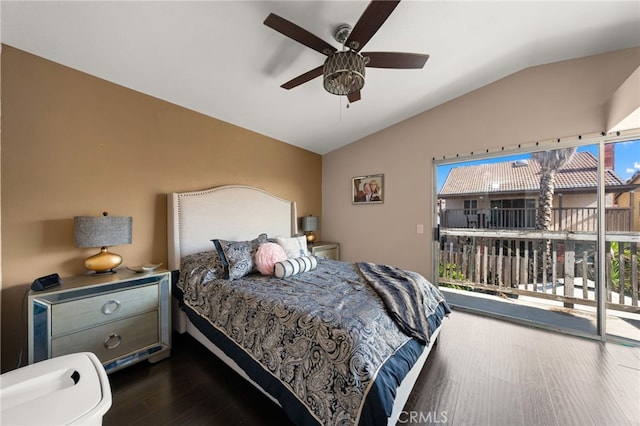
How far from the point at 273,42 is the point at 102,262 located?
2.28 metres

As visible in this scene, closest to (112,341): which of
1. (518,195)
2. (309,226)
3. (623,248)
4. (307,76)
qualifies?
(307,76)

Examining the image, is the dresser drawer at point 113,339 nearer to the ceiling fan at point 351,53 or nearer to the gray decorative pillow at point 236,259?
the gray decorative pillow at point 236,259

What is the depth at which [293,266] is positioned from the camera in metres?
2.29

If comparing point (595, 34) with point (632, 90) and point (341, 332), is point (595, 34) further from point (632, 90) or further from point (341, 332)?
point (341, 332)

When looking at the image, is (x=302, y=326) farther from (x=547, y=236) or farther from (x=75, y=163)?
(x=547, y=236)

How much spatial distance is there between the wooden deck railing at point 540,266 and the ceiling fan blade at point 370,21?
9.04 feet

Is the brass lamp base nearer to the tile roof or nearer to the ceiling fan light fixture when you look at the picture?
the ceiling fan light fixture

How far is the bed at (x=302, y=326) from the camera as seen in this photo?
114cm

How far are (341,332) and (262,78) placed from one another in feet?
7.68

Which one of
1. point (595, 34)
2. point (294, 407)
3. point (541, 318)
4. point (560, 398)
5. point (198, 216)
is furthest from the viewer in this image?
point (541, 318)

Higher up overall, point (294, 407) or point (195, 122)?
point (195, 122)

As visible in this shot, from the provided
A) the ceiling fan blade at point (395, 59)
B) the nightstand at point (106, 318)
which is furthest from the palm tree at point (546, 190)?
the nightstand at point (106, 318)

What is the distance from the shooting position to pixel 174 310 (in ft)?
7.83

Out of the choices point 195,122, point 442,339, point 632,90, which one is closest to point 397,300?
point 442,339
